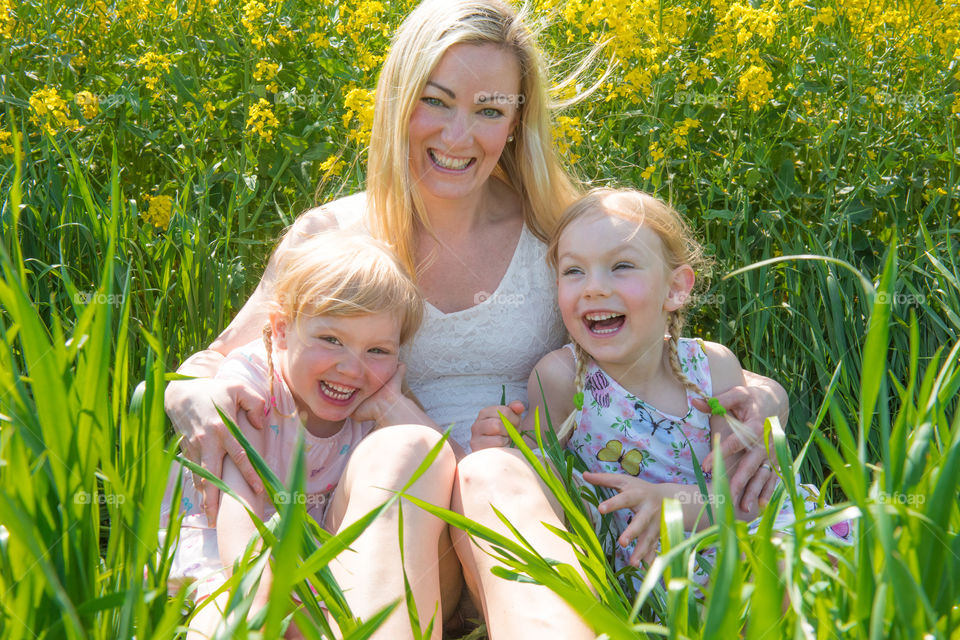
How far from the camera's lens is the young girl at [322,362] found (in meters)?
1.94

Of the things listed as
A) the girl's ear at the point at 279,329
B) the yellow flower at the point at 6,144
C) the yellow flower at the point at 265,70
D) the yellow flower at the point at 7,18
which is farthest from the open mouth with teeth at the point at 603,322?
the yellow flower at the point at 7,18

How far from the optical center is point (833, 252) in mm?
2670

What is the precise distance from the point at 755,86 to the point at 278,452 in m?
1.62

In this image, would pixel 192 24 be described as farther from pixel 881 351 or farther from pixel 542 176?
pixel 881 351

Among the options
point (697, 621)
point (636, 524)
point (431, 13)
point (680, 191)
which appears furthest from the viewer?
point (680, 191)

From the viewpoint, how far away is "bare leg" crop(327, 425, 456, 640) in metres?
1.46

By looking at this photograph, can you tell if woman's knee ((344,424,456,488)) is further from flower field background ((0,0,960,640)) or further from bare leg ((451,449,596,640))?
flower field background ((0,0,960,640))

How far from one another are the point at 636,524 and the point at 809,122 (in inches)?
59.5

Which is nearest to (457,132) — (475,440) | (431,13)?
(431,13)

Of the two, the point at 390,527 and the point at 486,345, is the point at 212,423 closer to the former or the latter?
the point at 390,527

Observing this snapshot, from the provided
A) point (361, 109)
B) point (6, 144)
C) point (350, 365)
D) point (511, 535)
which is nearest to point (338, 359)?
point (350, 365)

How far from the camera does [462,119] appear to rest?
225 cm

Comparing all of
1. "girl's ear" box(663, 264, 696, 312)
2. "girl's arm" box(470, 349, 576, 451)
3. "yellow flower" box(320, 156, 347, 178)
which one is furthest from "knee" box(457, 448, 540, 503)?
"yellow flower" box(320, 156, 347, 178)

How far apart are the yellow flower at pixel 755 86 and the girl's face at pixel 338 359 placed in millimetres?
1247
